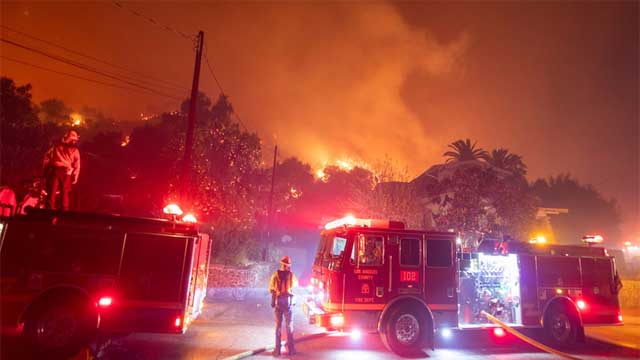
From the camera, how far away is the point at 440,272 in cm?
888

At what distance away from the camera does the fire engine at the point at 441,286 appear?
836cm

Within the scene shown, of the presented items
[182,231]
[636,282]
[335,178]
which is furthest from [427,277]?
[335,178]

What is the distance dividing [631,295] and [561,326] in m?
13.1

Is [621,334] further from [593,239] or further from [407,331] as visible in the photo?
[407,331]

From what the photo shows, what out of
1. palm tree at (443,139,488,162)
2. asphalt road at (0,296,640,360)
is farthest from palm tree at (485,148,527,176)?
asphalt road at (0,296,640,360)

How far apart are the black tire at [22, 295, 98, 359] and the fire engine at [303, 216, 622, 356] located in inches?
182

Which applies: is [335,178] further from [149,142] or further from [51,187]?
[51,187]

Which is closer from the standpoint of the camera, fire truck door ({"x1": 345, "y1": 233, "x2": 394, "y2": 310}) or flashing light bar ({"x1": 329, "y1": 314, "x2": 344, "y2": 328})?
flashing light bar ({"x1": 329, "y1": 314, "x2": 344, "y2": 328})

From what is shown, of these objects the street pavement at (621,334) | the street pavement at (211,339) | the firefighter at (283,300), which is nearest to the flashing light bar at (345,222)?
the firefighter at (283,300)

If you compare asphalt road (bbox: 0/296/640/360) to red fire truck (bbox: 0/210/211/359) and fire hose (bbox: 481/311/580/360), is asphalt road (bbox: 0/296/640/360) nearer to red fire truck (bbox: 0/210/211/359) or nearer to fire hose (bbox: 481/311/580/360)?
fire hose (bbox: 481/311/580/360)

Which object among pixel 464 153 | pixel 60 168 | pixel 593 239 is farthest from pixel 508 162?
pixel 60 168

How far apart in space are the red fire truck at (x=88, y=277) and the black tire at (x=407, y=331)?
447 centimetres

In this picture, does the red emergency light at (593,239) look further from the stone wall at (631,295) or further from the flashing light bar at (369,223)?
the stone wall at (631,295)

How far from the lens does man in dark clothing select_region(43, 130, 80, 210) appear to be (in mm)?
8945
